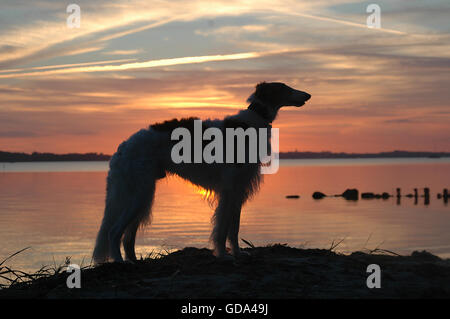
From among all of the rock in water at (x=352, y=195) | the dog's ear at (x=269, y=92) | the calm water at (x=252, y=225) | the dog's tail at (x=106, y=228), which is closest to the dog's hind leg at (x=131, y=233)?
the dog's tail at (x=106, y=228)

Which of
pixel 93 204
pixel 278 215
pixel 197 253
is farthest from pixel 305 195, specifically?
pixel 197 253

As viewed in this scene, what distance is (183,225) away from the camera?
26172 mm

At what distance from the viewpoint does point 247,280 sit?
643 centimetres

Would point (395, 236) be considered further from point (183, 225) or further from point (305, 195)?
point (305, 195)

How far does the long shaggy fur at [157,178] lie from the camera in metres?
7.81

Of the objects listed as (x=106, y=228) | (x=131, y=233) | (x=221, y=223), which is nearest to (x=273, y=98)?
(x=221, y=223)

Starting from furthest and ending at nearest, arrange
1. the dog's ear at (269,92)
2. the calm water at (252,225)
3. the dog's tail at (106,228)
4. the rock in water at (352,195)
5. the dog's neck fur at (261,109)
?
the rock in water at (352,195)
the calm water at (252,225)
the dog's ear at (269,92)
the dog's neck fur at (261,109)
the dog's tail at (106,228)

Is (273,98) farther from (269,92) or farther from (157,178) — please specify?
(157,178)

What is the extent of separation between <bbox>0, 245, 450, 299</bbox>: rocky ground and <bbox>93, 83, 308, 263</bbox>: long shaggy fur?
574 mm

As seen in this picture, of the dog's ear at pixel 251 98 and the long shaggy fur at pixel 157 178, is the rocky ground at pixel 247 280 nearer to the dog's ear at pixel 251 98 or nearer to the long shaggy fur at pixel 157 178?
the long shaggy fur at pixel 157 178

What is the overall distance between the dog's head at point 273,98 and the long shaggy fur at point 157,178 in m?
0.02

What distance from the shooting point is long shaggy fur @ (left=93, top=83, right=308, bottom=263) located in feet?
25.6

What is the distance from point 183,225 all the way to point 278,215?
10.3 m

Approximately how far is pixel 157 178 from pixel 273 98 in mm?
2390
